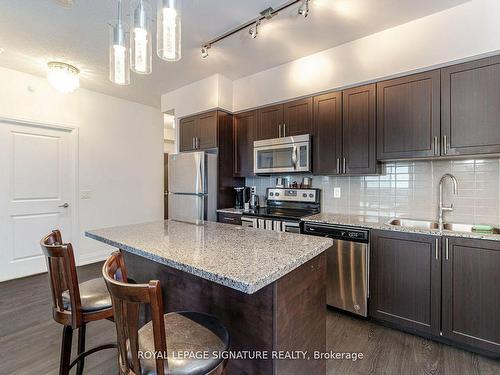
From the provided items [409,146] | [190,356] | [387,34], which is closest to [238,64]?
[387,34]

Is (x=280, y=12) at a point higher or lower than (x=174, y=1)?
higher

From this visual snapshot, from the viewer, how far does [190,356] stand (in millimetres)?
938

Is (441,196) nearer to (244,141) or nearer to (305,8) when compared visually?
(305,8)

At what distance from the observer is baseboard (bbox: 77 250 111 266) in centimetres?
391

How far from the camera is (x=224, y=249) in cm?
131

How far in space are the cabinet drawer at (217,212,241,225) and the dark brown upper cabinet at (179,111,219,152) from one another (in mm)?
955

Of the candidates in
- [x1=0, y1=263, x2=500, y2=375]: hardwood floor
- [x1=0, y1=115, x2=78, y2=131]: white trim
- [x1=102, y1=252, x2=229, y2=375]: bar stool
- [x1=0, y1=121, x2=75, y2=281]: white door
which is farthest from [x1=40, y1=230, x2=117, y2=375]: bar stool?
[x1=0, y1=115, x2=78, y2=131]: white trim

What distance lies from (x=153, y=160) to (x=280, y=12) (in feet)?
11.7

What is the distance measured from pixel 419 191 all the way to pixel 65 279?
2.96 m

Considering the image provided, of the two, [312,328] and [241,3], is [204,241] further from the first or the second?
[241,3]

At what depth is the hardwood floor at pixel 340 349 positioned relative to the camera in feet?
5.71

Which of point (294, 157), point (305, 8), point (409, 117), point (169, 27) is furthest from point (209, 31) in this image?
point (409, 117)

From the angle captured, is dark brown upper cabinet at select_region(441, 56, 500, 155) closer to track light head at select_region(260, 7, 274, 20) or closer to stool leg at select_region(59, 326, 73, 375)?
track light head at select_region(260, 7, 274, 20)

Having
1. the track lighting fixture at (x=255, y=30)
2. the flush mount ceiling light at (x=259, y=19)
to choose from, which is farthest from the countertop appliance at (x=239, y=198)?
the track lighting fixture at (x=255, y=30)
